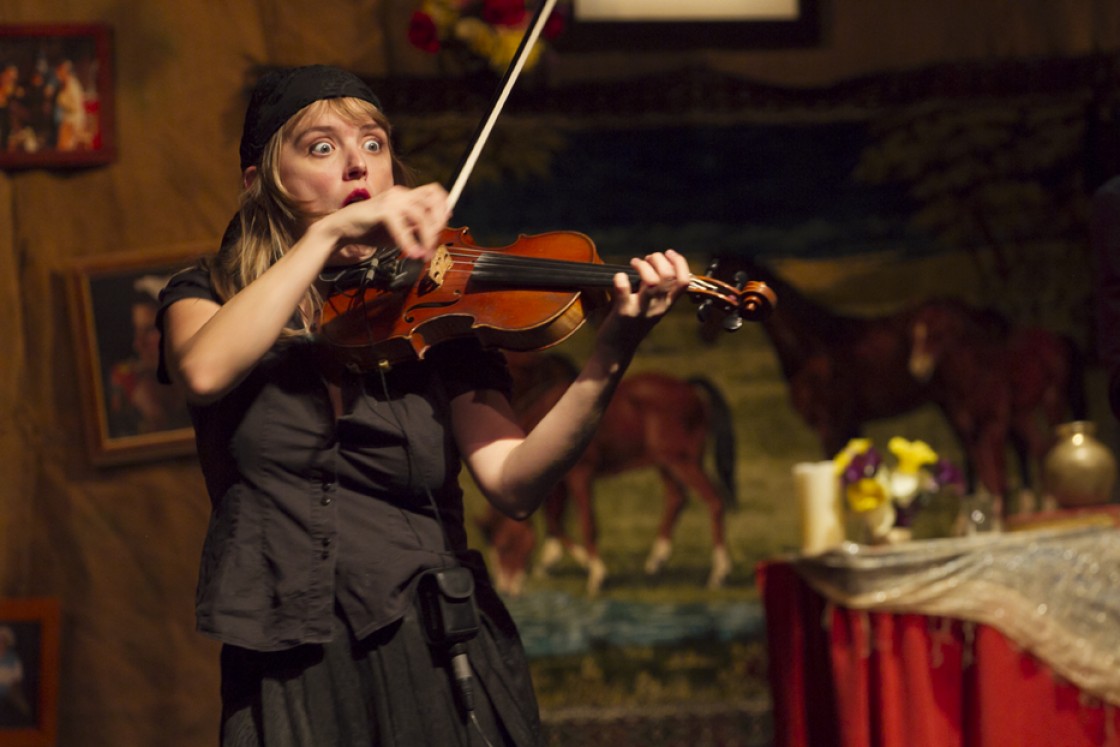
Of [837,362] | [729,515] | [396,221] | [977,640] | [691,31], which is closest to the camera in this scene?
[396,221]

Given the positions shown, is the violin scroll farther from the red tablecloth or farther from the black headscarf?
the red tablecloth

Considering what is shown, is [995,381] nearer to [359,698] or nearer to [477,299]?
[477,299]

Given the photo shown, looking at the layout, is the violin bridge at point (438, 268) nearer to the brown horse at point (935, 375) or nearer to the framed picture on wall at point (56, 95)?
the brown horse at point (935, 375)

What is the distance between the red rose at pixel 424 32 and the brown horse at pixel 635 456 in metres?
1.00

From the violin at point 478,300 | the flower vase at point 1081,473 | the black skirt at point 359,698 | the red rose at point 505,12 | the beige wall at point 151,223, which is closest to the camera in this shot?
the black skirt at point 359,698

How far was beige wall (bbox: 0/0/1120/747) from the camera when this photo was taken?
13.0ft

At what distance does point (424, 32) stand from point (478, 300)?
105 inches

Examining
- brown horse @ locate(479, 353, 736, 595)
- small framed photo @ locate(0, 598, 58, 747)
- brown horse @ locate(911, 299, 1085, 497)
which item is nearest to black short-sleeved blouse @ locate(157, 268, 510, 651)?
brown horse @ locate(479, 353, 736, 595)

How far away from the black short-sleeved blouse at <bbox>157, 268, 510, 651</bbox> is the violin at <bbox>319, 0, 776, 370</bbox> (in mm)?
48

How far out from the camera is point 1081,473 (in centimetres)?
308

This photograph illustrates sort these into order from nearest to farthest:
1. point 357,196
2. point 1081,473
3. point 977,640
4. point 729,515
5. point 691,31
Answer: point 357,196 → point 977,640 → point 1081,473 → point 729,515 → point 691,31

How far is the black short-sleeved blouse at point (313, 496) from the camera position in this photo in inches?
52.0

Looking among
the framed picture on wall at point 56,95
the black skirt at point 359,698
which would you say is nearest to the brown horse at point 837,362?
the framed picture on wall at point 56,95

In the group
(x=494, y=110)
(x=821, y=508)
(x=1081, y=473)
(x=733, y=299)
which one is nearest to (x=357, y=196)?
(x=494, y=110)
